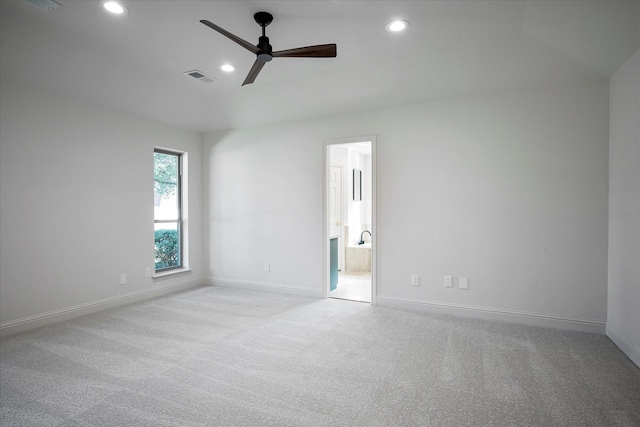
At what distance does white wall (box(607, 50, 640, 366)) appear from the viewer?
2.90 metres

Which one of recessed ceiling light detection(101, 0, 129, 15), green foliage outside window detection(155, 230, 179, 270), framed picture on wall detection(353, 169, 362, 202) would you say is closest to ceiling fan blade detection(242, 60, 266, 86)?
recessed ceiling light detection(101, 0, 129, 15)

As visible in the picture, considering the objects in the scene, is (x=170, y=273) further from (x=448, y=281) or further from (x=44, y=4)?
(x=448, y=281)

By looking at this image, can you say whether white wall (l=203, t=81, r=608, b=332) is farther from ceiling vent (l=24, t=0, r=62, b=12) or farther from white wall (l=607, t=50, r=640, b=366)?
ceiling vent (l=24, t=0, r=62, b=12)

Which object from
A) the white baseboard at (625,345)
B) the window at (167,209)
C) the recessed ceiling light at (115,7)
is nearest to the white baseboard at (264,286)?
the window at (167,209)

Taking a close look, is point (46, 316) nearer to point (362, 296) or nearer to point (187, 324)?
point (187, 324)

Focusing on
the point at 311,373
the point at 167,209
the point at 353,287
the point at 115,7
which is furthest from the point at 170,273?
the point at 115,7

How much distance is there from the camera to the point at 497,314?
396cm

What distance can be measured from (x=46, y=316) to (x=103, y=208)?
1352 mm

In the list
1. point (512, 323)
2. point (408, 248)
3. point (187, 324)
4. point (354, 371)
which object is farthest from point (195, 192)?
point (512, 323)

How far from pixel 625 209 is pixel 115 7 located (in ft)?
14.3

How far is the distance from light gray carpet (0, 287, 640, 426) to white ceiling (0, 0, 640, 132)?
256 centimetres

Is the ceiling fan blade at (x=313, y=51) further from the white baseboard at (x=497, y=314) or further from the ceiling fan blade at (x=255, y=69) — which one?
the white baseboard at (x=497, y=314)

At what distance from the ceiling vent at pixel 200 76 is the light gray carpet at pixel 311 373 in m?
2.62

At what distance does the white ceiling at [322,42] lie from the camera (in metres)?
2.43
